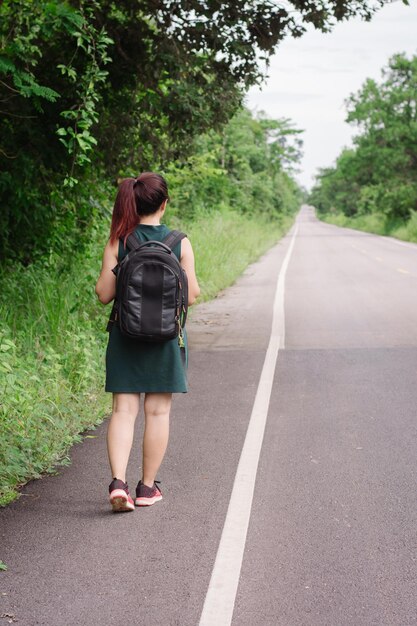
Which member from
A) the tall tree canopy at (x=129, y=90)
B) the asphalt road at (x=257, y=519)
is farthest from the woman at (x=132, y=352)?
the tall tree canopy at (x=129, y=90)

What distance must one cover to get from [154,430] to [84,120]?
413 cm

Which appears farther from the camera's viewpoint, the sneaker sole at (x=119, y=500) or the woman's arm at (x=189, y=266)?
the woman's arm at (x=189, y=266)

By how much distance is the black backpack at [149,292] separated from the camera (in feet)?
15.1

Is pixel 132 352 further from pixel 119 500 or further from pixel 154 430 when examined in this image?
pixel 119 500

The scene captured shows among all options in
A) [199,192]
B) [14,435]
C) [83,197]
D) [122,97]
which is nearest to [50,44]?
[122,97]

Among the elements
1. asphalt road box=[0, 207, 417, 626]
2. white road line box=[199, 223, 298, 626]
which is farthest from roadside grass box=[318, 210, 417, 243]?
white road line box=[199, 223, 298, 626]

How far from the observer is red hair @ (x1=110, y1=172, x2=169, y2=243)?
476 cm

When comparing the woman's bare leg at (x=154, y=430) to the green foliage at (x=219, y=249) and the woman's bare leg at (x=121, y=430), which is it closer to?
the woman's bare leg at (x=121, y=430)

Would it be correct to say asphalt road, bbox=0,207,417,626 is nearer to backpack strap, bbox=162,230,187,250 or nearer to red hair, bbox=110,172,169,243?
backpack strap, bbox=162,230,187,250

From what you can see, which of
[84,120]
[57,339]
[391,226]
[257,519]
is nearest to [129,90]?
[84,120]

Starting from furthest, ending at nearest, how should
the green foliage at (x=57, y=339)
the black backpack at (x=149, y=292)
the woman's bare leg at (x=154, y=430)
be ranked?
the green foliage at (x=57, y=339), the woman's bare leg at (x=154, y=430), the black backpack at (x=149, y=292)

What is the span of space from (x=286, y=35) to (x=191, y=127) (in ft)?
5.45

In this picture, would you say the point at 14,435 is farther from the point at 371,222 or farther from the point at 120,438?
the point at 371,222

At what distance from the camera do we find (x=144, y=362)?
15.8ft
